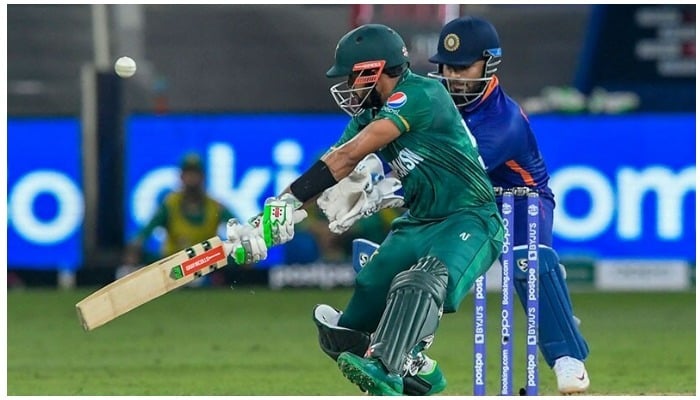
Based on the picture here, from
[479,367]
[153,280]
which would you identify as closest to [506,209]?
[479,367]

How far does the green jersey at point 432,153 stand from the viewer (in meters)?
7.04

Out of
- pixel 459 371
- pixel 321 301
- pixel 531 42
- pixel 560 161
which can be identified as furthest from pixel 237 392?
pixel 531 42

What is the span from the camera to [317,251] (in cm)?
1507

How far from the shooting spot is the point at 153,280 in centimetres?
698

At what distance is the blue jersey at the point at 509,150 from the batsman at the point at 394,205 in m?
0.57

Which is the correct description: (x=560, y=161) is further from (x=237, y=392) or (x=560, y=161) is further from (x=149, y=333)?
(x=237, y=392)

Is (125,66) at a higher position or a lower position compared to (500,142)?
higher

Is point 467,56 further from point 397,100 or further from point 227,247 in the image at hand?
point 227,247

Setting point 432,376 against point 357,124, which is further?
point 432,376

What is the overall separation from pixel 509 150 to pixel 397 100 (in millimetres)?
1099

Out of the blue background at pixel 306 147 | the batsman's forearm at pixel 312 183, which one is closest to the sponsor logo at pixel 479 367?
the batsman's forearm at pixel 312 183

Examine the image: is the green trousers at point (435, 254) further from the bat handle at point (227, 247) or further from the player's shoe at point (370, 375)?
the bat handle at point (227, 247)

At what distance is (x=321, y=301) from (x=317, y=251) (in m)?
0.89

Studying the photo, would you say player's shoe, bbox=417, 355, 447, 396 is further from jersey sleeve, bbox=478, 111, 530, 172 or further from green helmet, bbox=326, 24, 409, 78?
green helmet, bbox=326, 24, 409, 78
